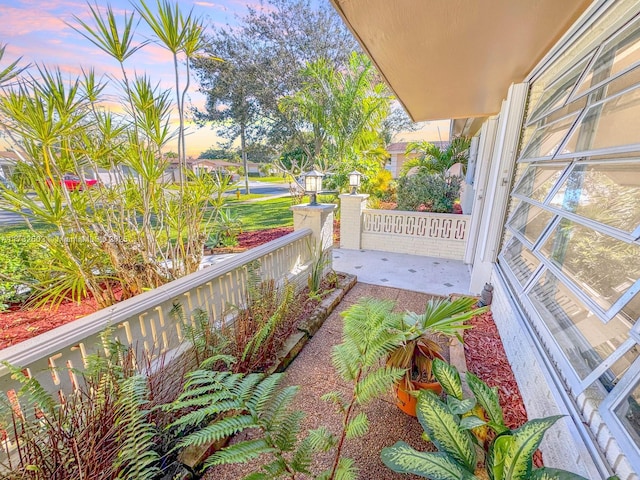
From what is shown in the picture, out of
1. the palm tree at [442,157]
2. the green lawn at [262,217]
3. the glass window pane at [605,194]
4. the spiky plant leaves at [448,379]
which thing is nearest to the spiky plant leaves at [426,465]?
the spiky plant leaves at [448,379]

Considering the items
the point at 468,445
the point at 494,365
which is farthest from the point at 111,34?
the point at 494,365

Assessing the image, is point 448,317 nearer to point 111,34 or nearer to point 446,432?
point 446,432

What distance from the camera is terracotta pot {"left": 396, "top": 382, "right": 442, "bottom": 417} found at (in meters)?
1.78

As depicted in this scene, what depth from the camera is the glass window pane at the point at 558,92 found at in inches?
76.3

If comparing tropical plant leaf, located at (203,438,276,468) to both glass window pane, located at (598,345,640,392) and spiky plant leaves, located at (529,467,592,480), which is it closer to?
spiky plant leaves, located at (529,467,592,480)

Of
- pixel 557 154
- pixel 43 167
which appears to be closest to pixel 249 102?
pixel 43 167

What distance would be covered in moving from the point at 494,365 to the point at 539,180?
5.33 feet

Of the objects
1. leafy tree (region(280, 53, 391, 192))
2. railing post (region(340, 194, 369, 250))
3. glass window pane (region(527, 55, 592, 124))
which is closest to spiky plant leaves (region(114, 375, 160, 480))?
glass window pane (region(527, 55, 592, 124))

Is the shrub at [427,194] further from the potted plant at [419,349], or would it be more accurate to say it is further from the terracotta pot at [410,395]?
the terracotta pot at [410,395]

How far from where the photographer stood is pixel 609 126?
156 centimetres

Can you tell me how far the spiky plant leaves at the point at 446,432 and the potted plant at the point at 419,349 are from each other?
1.19 feet

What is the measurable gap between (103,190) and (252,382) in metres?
2.60

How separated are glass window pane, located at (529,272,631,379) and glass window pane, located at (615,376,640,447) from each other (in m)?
0.24

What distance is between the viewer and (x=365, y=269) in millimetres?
4738
